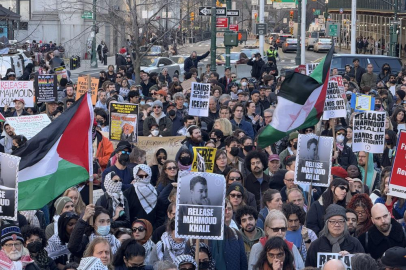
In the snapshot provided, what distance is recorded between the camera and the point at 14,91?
17.6 m

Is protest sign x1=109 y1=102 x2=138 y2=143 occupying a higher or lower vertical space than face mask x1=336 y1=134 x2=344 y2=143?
higher

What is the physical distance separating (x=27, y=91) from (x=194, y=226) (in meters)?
10.1

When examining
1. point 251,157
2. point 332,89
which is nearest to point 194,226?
point 251,157

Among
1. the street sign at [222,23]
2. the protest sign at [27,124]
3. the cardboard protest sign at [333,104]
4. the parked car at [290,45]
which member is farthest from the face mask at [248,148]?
the parked car at [290,45]

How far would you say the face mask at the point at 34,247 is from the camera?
838cm

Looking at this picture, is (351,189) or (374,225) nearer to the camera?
(374,225)

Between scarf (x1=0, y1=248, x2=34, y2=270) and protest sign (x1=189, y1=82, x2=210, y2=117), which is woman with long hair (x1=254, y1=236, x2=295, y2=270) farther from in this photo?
protest sign (x1=189, y1=82, x2=210, y2=117)

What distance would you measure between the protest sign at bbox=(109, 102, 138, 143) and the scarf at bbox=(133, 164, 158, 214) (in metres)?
3.92

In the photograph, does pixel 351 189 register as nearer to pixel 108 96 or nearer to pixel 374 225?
pixel 374 225

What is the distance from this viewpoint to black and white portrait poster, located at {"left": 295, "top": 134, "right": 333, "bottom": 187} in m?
10.5

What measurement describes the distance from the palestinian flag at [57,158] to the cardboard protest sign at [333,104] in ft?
19.1

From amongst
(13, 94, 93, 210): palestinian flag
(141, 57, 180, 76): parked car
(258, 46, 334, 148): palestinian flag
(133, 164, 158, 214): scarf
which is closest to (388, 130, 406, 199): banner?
(258, 46, 334, 148): palestinian flag

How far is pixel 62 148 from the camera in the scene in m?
9.72

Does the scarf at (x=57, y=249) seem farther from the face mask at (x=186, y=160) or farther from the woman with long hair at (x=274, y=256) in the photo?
the face mask at (x=186, y=160)
